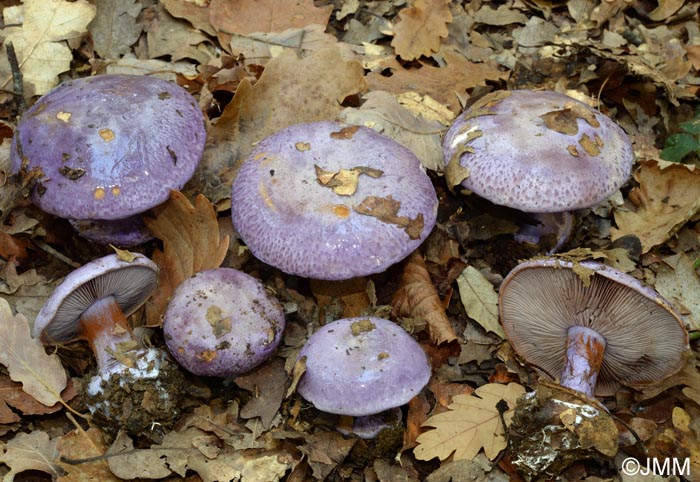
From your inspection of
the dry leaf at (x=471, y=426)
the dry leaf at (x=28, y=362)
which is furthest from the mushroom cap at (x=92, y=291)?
the dry leaf at (x=471, y=426)

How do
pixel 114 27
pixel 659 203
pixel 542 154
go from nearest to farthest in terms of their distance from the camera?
pixel 542 154
pixel 659 203
pixel 114 27

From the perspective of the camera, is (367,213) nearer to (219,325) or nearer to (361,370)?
(361,370)

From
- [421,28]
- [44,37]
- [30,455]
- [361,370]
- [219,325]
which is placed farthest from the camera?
[421,28]

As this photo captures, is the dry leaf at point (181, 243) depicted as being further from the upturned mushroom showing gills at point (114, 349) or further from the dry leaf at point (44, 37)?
the dry leaf at point (44, 37)

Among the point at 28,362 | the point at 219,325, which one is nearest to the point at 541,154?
the point at 219,325

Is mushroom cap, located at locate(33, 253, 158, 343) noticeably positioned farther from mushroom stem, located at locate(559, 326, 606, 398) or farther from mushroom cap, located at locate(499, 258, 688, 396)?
mushroom stem, located at locate(559, 326, 606, 398)

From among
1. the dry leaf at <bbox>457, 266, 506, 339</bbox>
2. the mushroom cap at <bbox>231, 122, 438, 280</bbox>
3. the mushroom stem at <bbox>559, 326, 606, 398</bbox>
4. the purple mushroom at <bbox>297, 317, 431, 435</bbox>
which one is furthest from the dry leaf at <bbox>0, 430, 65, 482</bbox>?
the mushroom stem at <bbox>559, 326, 606, 398</bbox>

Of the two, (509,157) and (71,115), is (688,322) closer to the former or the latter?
(509,157)

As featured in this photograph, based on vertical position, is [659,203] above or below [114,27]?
below
